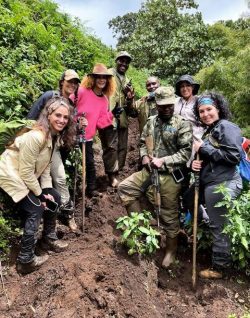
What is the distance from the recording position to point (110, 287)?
15.1 ft

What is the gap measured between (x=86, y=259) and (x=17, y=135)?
182 centimetres

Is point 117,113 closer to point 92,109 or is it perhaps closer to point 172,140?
point 92,109

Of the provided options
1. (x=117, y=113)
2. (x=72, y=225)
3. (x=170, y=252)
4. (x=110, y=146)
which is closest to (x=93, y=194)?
(x=110, y=146)

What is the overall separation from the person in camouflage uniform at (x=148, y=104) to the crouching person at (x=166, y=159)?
1.99 meters

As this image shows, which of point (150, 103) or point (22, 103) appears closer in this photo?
point (22, 103)

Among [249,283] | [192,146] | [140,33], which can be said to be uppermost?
[140,33]

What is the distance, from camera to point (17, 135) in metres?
4.95

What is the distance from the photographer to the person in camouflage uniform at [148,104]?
7.67 meters

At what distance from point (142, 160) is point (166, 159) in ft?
1.37

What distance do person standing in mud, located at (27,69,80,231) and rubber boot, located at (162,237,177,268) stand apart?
1473 mm

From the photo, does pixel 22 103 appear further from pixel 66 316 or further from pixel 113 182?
pixel 66 316

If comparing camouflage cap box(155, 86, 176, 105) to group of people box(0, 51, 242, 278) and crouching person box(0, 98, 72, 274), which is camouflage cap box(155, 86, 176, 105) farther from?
crouching person box(0, 98, 72, 274)

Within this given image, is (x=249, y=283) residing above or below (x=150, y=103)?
below

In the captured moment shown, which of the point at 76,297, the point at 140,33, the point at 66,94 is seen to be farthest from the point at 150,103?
the point at 140,33
